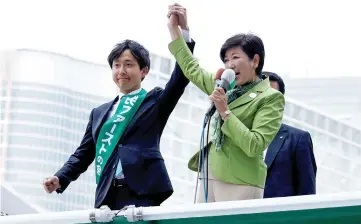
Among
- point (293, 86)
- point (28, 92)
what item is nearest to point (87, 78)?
point (28, 92)

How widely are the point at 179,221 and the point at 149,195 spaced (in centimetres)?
56

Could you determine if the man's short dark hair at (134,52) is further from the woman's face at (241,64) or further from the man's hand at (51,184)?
the man's hand at (51,184)

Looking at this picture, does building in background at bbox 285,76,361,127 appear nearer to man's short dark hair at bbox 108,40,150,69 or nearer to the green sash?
man's short dark hair at bbox 108,40,150,69

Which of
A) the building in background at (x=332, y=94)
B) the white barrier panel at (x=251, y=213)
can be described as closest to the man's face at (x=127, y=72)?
the white barrier panel at (x=251, y=213)

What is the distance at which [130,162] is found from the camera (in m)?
2.57

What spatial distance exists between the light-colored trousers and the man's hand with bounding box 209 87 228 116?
8.7 inches

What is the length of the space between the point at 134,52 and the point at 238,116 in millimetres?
490

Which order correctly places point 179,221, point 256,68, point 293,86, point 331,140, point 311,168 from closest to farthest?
point 179,221 → point 256,68 → point 311,168 → point 331,140 → point 293,86

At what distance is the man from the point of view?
257cm

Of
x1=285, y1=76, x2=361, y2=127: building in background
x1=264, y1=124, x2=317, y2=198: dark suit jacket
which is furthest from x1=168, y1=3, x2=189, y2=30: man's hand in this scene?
x1=285, y1=76, x2=361, y2=127: building in background

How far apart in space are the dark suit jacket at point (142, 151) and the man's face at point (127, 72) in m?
0.07

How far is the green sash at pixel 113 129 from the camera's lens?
2648 millimetres

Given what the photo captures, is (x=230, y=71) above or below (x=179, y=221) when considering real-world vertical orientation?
above

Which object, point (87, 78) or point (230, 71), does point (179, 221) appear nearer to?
point (230, 71)
